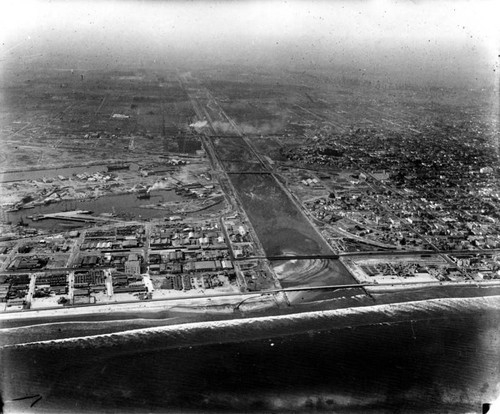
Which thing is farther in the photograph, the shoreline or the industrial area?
the industrial area

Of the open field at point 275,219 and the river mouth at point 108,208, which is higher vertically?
the open field at point 275,219

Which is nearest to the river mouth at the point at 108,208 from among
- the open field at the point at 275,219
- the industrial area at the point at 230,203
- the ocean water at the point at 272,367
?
the industrial area at the point at 230,203

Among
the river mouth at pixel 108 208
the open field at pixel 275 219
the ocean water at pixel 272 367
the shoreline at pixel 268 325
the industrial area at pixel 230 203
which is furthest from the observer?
the river mouth at pixel 108 208

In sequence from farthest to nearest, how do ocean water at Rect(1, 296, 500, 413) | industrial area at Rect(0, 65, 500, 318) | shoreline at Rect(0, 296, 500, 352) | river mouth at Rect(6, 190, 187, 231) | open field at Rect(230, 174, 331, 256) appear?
1. river mouth at Rect(6, 190, 187, 231)
2. open field at Rect(230, 174, 331, 256)
3. industrial area at Rect(0, 65, 500, 318)
4. shoreline at Rect(0, 296, 500, 352)
5. ocean water at Rect(1, 296, 500, 413)

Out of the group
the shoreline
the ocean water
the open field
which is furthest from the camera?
the open field

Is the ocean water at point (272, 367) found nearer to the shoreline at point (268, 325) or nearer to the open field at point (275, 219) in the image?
the shoreline at point (268, 325)

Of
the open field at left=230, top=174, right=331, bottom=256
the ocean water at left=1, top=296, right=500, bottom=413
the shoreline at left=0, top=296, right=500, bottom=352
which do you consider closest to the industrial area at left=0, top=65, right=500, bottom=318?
the open field at left=230, top=174, right=331, bottom=256

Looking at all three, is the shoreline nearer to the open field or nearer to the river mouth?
the open field

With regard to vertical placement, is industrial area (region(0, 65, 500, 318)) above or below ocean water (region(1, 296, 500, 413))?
above

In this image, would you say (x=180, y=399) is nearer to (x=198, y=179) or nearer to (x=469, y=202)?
(x=198, y=179)
